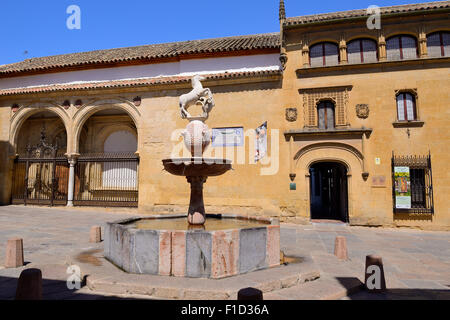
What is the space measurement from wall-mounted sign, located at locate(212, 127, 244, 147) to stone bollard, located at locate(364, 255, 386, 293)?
953 centimetres

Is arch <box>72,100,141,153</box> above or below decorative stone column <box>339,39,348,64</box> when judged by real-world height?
below

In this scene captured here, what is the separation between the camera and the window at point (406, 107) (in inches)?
501

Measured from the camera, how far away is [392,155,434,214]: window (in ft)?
39.5

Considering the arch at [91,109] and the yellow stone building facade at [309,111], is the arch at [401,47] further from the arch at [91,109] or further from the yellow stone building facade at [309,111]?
the arch at [91,109]

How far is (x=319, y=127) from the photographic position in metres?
13.4

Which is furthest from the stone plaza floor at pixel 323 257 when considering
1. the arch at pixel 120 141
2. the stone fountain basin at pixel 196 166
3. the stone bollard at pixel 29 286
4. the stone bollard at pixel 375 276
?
the arch at pixel 120 141

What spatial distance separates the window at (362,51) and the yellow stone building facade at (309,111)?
51 millimetres

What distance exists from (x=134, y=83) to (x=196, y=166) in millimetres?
11373

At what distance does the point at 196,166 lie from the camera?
5645mm

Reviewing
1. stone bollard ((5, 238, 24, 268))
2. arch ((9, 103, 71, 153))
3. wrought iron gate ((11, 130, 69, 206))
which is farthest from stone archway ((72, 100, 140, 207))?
stone bollard ((5, 238, 24, 268))

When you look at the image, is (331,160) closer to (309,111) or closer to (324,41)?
(309,111)

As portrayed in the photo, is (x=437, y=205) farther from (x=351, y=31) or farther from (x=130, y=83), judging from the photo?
(x=130, y=83)

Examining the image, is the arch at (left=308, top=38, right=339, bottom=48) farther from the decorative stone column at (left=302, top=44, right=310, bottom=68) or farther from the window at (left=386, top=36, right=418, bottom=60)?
the window at (left=386, top=36, right=418, bottom=60)
